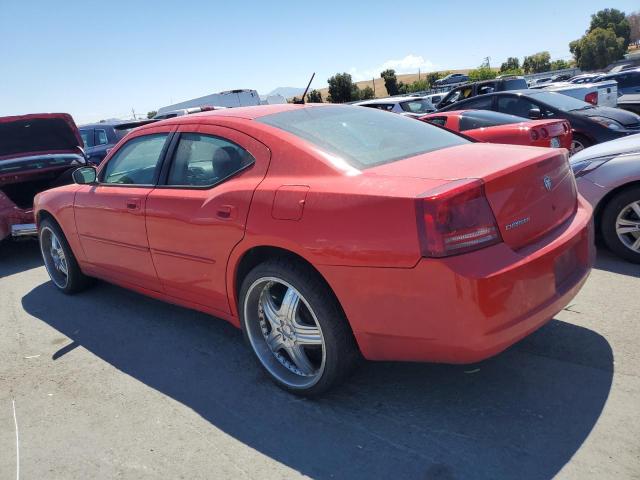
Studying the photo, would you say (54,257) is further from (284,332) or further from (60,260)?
(284,332)

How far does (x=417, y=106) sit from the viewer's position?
13.9m

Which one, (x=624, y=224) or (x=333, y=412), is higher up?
(x=624, y=224)

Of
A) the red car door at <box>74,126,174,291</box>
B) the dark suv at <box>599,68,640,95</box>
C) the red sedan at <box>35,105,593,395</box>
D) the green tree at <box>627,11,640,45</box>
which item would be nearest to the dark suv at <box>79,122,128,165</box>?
the red car door at <box>74,126,174,291</box>

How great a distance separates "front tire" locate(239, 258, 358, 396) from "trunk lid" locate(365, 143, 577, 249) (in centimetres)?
66

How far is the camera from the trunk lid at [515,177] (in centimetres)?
242

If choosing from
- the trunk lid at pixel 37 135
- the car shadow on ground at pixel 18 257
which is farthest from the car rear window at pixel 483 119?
the car shadow on ground at pixel 18 257

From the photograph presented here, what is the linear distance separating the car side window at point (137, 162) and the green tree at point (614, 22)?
7856cm

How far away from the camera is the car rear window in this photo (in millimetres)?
7543

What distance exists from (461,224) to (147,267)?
2353mm

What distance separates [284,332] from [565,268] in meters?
1.50

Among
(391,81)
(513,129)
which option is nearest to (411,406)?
(513,129)

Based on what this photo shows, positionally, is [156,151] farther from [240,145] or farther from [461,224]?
[461,224]

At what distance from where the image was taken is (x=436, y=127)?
3664mm

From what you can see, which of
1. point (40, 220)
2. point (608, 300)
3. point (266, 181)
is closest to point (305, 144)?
point (266, 181)
